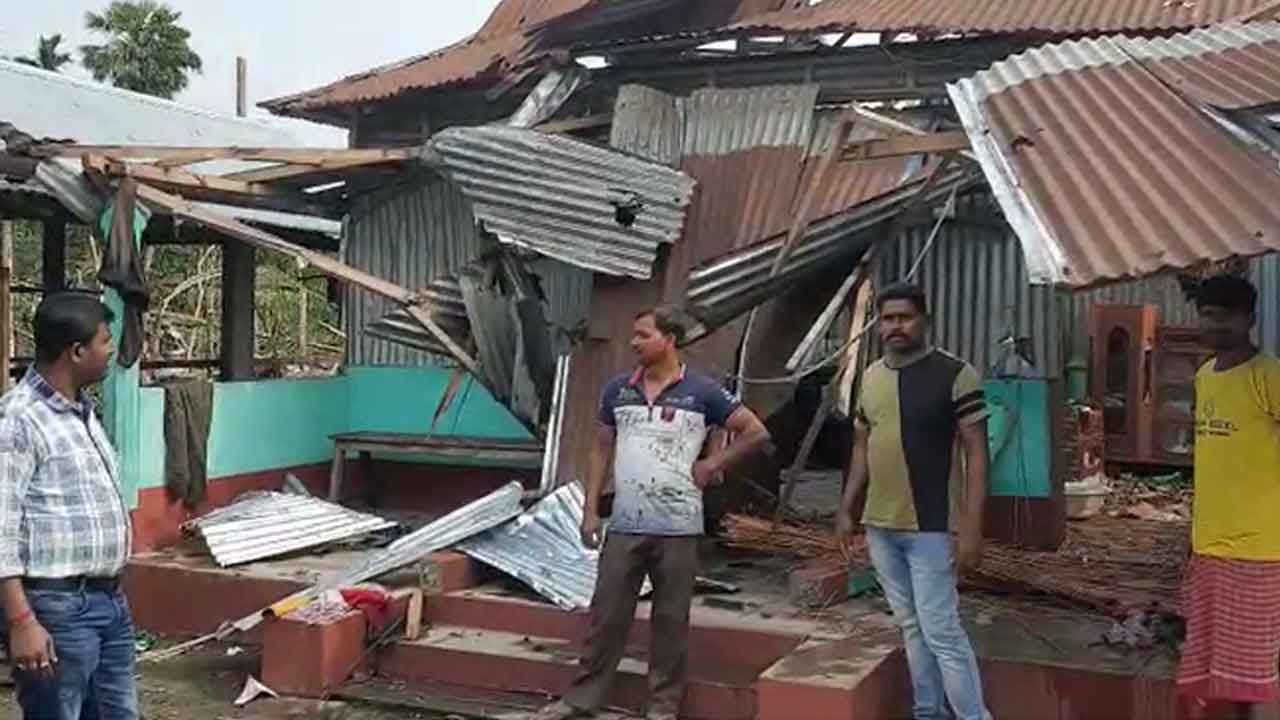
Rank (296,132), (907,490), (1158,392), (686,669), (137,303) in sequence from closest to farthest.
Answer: (907,490), (686,669), (137,303), (1158,392), (296,132)

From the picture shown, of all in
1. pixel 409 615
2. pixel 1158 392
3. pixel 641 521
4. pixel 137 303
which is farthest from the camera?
pixel 1158 392

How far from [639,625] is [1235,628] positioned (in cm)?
315

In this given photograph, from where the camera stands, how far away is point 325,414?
10750 mm

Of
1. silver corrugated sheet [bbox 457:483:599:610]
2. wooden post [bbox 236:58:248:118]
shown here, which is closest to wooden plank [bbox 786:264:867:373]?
silver corrugated sheet [bbox 457:483:599:610]

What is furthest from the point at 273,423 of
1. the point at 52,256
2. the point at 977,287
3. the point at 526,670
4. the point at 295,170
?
the point at 977,287

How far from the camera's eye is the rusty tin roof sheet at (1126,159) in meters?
3.90

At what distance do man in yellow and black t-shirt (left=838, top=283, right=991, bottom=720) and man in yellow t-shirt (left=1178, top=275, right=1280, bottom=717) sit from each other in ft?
2.69

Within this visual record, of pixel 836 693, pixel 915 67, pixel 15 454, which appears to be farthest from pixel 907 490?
pixel 915 67

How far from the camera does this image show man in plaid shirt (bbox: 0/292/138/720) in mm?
3881

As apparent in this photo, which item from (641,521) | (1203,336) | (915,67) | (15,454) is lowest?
(641,521)

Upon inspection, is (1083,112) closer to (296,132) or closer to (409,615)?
(409,615)

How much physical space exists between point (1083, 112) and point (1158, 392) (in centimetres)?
902

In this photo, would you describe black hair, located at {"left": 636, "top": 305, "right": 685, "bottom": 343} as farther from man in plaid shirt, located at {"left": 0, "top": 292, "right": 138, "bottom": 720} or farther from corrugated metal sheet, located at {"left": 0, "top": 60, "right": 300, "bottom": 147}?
corrugated metal sheet, located at {"left": 0, "top": 60, "right": 300, "bottom": 147}

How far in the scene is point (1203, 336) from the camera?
4.77 meters
